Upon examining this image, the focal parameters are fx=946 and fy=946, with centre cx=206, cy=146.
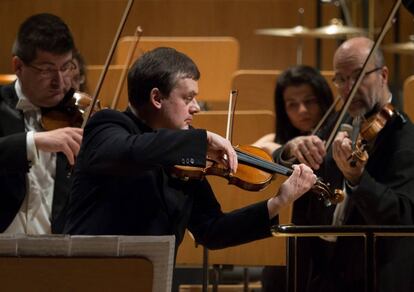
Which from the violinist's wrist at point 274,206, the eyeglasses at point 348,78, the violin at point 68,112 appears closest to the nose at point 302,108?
the eyeglasses at point 348,78

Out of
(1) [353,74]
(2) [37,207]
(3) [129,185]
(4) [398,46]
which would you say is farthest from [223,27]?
(3) [129,185]

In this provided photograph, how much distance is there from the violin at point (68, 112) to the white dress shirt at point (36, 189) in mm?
44

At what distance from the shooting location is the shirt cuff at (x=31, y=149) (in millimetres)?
2285

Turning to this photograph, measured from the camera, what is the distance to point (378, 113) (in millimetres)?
2414

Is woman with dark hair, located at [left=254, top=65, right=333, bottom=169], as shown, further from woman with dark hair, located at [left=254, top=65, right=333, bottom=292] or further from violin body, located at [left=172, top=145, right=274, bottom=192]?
violin body, located at [left=172, top=145, right=274, bottom=192]

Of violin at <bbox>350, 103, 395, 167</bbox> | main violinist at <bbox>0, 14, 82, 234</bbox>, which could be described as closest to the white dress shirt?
main violinist at <bbox>0, 14, 82, 234</bbox>

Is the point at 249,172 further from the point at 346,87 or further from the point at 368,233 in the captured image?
the point at 346,87

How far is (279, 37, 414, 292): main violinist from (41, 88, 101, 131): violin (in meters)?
0.56

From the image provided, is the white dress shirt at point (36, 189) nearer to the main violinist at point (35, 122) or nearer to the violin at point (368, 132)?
the main violinist at point (35, 122)

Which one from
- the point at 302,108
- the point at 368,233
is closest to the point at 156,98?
the point at 368,233

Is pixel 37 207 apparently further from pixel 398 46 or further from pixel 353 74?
pixel 398 46

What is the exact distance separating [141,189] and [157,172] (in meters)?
0.06

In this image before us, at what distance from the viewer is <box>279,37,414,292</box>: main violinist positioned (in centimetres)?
231

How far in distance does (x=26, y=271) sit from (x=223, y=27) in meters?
3.87
